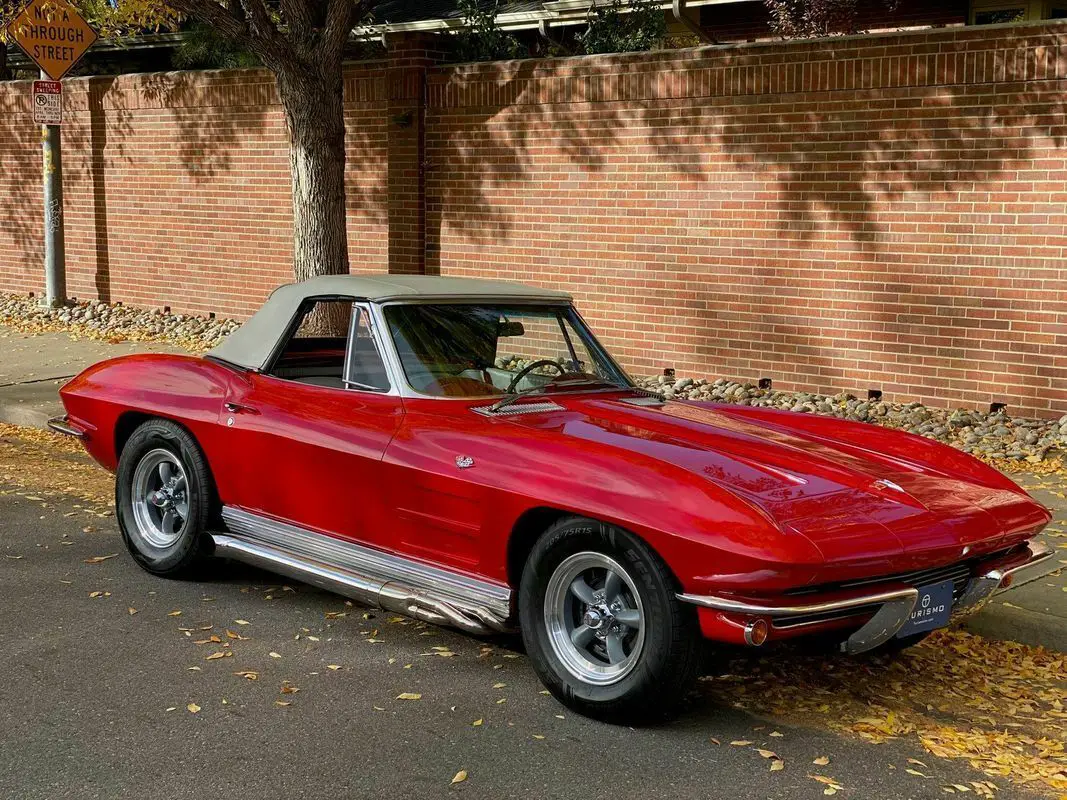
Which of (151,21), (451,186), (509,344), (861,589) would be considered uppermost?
(151,21)

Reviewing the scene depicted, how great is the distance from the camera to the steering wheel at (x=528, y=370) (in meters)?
5.30

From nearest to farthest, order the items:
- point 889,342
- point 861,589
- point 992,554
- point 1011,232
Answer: point 861,589
point 992,554
point 1011,232
point 889,342

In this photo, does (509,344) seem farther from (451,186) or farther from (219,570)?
(451,186)

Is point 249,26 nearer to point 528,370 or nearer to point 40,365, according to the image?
point 40,365

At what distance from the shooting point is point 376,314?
211 inches

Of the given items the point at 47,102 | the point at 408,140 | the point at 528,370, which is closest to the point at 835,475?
the point at 528,370

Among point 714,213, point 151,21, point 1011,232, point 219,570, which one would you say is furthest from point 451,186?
point 219,570

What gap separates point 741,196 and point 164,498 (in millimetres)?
5957

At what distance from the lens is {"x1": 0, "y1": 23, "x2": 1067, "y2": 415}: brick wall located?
30.1ft

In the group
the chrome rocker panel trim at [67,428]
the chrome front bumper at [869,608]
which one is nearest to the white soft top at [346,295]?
the chrome rocker panel trim at [67,428]

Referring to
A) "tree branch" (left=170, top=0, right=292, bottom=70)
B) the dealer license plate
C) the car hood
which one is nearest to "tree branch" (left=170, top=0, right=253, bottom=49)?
"tree branch" (left=170, top=0, right=292, bottom=70)

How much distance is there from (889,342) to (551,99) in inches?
148

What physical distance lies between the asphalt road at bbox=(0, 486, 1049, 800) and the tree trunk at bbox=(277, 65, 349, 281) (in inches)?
222

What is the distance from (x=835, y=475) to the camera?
14.7ft
